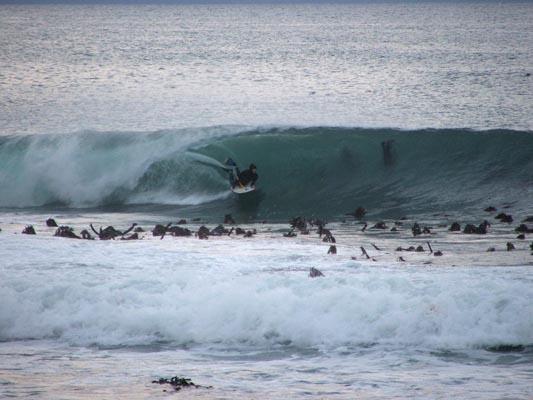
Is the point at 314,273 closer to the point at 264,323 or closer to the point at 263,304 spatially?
the point at 263,304

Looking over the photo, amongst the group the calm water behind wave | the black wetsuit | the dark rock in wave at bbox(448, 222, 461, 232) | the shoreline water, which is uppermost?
the calm water behind wave

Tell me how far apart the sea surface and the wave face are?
74mm

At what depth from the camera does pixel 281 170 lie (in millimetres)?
27562

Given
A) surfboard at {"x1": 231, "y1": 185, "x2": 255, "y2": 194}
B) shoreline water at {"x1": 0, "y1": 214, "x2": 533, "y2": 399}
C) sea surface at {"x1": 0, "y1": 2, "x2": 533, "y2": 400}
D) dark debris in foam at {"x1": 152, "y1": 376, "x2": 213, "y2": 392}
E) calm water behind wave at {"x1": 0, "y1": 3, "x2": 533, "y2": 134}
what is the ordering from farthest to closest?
calm water behind wave at {"x1": 0, "y1": 3, "x2": 533, "y2": 134} → surfboard at {"x1": 231, "y1": 185, "x2": 255, "y2": 194} → sea surface at {"x1": 0, "y1": 2, "x2": 533, "y2": 400} → shoreline water at {"x1": 0, "y1": 214, "x2": 533, "y2": 399} → dark debris in foam at {"x1": 152, "y1": 376, "x2": 213, "y2": 392}

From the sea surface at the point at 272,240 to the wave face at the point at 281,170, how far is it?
0.07 meters

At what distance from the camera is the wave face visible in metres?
24.0

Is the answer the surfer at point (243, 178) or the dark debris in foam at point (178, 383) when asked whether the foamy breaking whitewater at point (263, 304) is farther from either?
the surfer at point (243, 178)

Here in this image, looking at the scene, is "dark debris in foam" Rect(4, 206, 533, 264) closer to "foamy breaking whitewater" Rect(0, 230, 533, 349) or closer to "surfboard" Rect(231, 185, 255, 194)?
"foamy breaking whitewater" Rect(0, 230, 533, 349)

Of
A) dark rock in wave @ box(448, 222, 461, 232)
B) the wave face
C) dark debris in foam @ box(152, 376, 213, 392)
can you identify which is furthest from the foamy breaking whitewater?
the wave face

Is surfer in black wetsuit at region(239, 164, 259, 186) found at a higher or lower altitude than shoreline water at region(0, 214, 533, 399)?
higher

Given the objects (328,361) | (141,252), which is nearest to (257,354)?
(328,361)

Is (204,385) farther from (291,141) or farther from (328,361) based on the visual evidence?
(291,141)

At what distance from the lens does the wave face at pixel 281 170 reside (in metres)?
24.0

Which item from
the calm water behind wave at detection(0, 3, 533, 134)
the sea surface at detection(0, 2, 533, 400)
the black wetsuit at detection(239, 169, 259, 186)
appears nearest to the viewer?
the sea surface at detection(0, 2, 533, 400)
